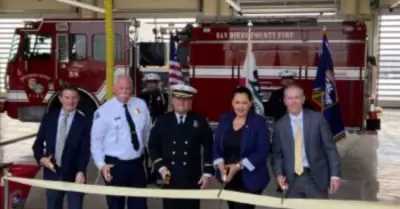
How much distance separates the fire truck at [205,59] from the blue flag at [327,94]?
1334mm

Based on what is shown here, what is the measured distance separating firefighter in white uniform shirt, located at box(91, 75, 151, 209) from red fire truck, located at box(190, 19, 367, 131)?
6831 mm

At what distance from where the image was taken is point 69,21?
12.5m

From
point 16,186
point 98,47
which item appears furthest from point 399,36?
point 16,186

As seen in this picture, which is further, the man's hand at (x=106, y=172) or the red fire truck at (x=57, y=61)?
the red fire truck at (x=57, y=61)

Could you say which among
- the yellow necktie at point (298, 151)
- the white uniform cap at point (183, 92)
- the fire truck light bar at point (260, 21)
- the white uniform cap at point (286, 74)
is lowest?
the yellow necktie at point (298, 151)

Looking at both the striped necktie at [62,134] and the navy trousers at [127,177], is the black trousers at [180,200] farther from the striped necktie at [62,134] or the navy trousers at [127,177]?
the striped necktie at [62,134]

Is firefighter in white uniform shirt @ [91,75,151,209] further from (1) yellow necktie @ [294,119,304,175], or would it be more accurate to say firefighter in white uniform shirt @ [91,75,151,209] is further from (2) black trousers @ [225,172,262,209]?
(1) yellow necktie @ [294,119,304,175]

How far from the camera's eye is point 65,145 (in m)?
5.00

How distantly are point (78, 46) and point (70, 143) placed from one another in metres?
7.86

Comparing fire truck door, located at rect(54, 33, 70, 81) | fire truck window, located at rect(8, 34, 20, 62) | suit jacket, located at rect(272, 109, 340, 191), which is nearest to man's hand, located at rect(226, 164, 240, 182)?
suit jacket, located at rect(272, 109, 340, 191)

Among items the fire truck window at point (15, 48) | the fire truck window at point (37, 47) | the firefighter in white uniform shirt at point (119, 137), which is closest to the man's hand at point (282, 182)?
the firefighter in white uniform shirt at point (119, 137)

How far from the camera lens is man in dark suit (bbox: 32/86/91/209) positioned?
4988 millimetres

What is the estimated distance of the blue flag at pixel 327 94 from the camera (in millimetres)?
9688

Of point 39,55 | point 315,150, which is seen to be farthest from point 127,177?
point 39,55
